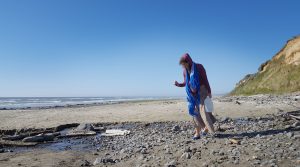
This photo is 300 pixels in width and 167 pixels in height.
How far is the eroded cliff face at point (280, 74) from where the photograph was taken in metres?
38.2

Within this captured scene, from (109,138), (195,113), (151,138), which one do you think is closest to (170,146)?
(195,113)

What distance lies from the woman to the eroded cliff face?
2873 cm

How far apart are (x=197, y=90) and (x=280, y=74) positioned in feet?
113

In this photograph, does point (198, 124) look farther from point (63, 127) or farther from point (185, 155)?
point (63, 127)

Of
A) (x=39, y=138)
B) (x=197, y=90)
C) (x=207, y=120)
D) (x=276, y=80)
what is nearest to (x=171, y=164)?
(x=207, y=120)

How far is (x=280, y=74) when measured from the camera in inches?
1633

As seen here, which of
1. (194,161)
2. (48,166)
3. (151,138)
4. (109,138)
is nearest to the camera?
(194,161)

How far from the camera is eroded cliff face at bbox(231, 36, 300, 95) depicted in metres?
38.2

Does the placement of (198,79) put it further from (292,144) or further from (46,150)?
(46,150)

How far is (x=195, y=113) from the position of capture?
10.5 metres

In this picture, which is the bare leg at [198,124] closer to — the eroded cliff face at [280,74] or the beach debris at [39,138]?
the beach debris at [39,138]

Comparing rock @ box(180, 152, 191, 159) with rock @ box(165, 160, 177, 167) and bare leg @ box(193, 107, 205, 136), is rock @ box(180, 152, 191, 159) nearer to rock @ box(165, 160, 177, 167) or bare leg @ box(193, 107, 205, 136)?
rock @ box(165, 160, 177, 167)

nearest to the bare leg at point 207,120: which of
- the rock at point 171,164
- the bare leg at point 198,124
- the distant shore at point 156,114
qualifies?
the bare leg at point 198,124

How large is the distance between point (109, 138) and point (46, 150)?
268 centimetres
